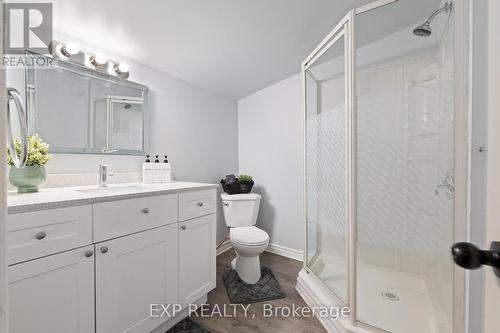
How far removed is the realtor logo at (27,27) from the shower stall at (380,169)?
1.73 meters

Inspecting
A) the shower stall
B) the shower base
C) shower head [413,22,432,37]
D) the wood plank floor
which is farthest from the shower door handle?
shower head [413,22,432,37]

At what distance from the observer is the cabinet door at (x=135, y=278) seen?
3.39 feet

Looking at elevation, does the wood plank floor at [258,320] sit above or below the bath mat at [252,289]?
below

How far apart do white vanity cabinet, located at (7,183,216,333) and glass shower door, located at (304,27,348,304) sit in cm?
93

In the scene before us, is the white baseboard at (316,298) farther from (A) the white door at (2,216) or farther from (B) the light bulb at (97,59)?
(B) the light bulb at (97,59)

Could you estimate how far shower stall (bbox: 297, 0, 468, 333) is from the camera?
127 cm

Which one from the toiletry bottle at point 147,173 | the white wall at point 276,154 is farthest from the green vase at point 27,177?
the white wall at point 276,154

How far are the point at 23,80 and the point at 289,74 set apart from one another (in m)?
2.07

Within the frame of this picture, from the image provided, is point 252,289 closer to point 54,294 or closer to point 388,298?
point 388,298

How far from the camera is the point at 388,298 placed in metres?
1.45

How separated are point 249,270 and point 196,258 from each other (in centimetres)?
59

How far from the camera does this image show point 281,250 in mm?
2459

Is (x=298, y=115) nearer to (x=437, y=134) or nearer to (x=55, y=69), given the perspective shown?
(x=437, y=134)

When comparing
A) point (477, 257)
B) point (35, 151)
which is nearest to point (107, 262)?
point (35, 151)
